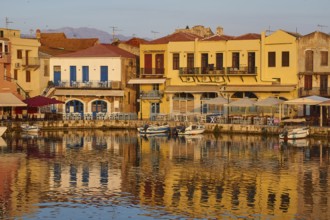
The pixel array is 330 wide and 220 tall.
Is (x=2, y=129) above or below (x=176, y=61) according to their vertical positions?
below

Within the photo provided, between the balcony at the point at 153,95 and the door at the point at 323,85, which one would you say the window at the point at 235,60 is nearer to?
the balcony at the point at 153,95

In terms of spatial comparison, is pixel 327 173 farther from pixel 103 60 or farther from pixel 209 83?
pixel 103 60

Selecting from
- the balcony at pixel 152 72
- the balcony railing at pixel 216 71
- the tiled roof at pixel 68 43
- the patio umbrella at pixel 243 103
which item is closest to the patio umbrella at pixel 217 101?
the patio umbrella at pixel 243 103

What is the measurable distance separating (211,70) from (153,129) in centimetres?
850

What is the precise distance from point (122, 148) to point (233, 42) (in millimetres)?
17828

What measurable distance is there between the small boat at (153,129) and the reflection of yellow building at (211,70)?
5.51m

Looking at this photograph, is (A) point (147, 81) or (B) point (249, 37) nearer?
(B) point (249, 37)

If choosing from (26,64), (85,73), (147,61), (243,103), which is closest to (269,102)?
(243,103)

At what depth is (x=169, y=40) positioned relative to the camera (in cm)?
6731

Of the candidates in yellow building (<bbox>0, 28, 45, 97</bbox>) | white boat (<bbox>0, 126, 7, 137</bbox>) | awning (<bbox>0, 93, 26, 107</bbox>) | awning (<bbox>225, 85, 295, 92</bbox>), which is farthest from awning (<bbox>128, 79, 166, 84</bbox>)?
white boat (<bbox>0, 126, 7, 137</bbox>)

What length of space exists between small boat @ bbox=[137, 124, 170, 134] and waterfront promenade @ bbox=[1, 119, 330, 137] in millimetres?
1729

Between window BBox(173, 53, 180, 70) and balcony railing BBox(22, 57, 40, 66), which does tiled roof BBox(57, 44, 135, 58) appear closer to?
balcony railing BBox(22, 57, 40, 66)

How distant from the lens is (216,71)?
64.1 m

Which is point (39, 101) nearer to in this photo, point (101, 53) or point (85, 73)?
point (85, 73)
